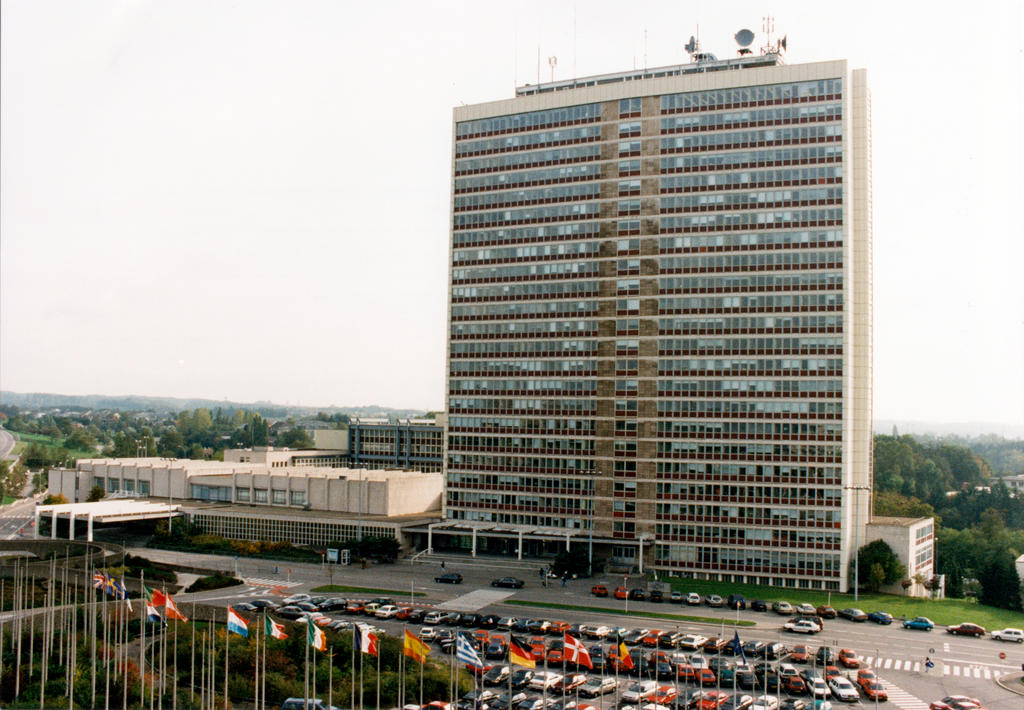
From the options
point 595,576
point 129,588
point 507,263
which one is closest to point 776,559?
point 595,576

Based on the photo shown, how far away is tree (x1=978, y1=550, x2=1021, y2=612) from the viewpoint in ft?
372

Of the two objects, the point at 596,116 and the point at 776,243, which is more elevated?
the point at 596,116

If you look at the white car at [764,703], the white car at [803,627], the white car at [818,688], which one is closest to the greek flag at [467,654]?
the white car at [764,703]

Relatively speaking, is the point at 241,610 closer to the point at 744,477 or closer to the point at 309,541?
the point at 309,541

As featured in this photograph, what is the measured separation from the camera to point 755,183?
128 metres

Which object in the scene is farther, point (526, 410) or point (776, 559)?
point (526, 410)

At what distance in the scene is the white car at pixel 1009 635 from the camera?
93.8 metres

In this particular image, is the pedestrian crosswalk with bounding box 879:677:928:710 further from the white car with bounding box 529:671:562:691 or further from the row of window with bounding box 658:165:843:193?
the row of window with bounding box 658:165:843:193

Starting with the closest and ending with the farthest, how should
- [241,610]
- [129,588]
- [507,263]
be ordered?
[241,610] → [129,588] → [507,263]

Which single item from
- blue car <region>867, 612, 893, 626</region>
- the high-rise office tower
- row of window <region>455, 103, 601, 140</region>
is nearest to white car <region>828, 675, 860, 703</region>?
blue car <region>867, 612, 893, 626</region>

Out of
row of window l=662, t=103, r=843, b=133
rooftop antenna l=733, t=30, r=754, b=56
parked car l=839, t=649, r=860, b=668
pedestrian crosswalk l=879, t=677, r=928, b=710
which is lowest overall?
pedestrian crosswalk l=879, t=677, r=928, b=710

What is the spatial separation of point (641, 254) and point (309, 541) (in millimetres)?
65717

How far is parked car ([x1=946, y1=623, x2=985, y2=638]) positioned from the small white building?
20.2 meters

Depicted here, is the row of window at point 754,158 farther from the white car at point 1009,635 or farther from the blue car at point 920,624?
the white car at point 1009,635
